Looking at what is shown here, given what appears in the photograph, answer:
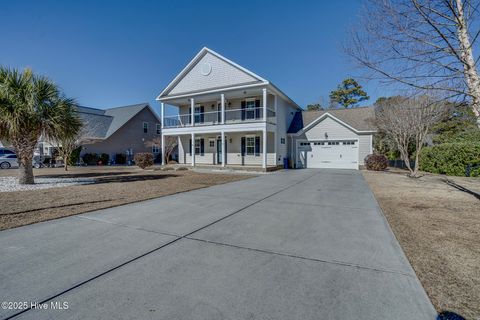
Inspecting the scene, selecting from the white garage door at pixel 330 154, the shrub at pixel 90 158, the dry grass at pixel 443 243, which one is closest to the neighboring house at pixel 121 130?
the shrub at pixel 90 158

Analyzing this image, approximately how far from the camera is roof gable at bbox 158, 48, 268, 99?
60.3ft

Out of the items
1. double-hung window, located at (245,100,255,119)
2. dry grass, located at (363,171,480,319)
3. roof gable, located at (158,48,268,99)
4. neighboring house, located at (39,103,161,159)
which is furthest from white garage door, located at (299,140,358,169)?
neighboring house, located at (39,103,161,159)

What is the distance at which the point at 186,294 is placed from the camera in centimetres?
257

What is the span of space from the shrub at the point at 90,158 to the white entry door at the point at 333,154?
2381cm

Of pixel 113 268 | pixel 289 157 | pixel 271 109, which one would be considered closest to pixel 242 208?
pixel 113 268

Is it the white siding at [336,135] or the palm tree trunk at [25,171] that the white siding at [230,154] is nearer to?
the white siding at [336,135]

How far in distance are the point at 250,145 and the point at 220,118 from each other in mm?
3847

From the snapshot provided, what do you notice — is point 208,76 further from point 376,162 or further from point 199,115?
point 376,162

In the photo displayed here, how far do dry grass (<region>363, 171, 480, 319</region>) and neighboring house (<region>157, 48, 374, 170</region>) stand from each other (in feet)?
38.4

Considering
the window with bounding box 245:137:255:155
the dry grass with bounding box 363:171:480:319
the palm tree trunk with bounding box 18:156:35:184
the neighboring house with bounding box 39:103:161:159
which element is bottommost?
the dry grass with bounding box 363:171:480:319

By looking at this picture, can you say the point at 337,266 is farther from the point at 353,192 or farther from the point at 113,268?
the point at 353,192

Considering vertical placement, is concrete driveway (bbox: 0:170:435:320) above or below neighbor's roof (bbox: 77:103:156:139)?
below

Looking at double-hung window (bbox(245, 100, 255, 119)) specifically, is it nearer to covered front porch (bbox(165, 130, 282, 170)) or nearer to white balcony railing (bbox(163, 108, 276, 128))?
white balcony railing (bbox(163, 108, 276, 128))

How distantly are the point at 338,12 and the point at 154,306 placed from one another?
8.40 m
